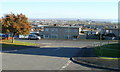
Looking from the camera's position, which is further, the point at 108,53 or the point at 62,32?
the point at 62,32

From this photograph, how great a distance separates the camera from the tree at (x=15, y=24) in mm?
39469

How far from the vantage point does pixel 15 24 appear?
39.5 meters

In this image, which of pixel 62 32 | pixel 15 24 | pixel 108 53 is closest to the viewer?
pixel 108 53

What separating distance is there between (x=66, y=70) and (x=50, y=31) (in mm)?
66435

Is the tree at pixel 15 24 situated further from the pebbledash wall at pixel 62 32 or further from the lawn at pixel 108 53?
the pebbledash wall at pixel 62 32

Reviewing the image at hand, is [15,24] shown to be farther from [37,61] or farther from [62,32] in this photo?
[62,32]

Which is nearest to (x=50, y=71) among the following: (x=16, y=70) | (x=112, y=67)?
(x=16, y=70)

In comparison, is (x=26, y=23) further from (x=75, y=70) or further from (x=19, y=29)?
(x=75, y=70)

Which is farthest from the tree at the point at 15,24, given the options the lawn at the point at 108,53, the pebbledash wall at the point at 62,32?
the pebbledash wall at the point at 62,32

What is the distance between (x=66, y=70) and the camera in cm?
1288

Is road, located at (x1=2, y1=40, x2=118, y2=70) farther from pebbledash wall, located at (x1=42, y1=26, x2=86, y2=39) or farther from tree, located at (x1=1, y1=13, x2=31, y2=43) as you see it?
pebbledash wall, located at (x1=42, y1=26, x2=86, y2=39)

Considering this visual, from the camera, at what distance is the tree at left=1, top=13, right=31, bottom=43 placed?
39.5 m

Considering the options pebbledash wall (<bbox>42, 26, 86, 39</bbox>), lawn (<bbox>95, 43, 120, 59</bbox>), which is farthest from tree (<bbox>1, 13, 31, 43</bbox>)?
pebbledash wall (<bbox>42, 26, 86, 39</bbox>)

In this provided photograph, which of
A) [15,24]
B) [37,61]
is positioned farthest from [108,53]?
[15,24]
